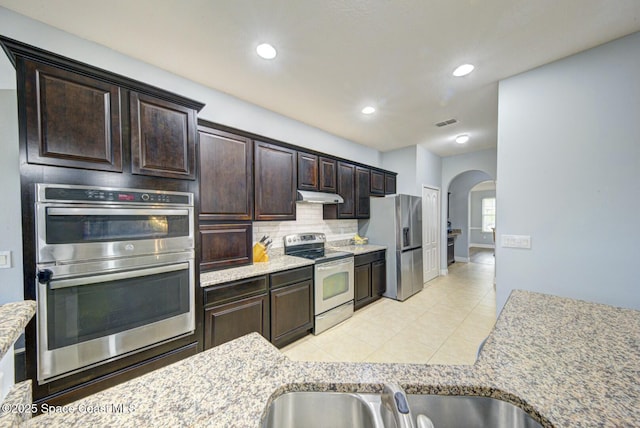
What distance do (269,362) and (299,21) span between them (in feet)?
6.92

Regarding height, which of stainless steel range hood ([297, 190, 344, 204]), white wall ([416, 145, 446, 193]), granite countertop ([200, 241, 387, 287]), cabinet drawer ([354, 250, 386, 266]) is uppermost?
white wall ([416, 145, 446, 193])

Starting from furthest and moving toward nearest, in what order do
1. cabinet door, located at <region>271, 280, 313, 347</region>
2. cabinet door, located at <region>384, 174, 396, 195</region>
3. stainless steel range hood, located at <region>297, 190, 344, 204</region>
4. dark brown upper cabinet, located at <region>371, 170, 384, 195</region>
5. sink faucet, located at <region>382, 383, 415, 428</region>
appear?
cabinet door, located at <region>384, 174, 396, 195</region>
dark brown upper cabinet, located at <region>371, 170, 384, 195</region>
stainless steel range hood, located at <region>297, 190, 344, 204</region>
cabinet door, located at <region>271, 280, 313, 347</region>
sink faucet, located at <region>382, 383, 415, 428</region>

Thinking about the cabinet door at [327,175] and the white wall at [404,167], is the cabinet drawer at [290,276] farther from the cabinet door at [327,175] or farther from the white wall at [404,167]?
the white wall at [404,167]

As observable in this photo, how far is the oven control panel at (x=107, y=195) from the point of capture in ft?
4.25

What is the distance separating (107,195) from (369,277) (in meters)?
3.26

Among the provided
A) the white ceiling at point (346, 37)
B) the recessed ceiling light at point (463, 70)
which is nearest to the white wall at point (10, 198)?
the white ceiling at point (346, 37)

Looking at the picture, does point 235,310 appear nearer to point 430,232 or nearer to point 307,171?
point 307,171

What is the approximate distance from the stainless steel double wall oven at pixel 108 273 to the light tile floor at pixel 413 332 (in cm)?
140

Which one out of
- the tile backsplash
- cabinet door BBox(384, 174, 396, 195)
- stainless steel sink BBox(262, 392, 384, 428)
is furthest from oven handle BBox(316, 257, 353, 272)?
stainless steel sink BBox(262, 392, 384, 428)

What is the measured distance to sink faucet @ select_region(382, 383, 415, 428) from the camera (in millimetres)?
552

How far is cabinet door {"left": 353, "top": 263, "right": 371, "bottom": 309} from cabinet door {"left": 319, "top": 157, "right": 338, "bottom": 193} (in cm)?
126

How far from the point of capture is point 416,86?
2.47 metres

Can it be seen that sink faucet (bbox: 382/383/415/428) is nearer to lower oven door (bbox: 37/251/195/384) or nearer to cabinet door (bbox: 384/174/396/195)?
lower oven door (bbox: 37/251/195/384)

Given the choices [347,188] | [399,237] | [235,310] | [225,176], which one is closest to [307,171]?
[347,188]
